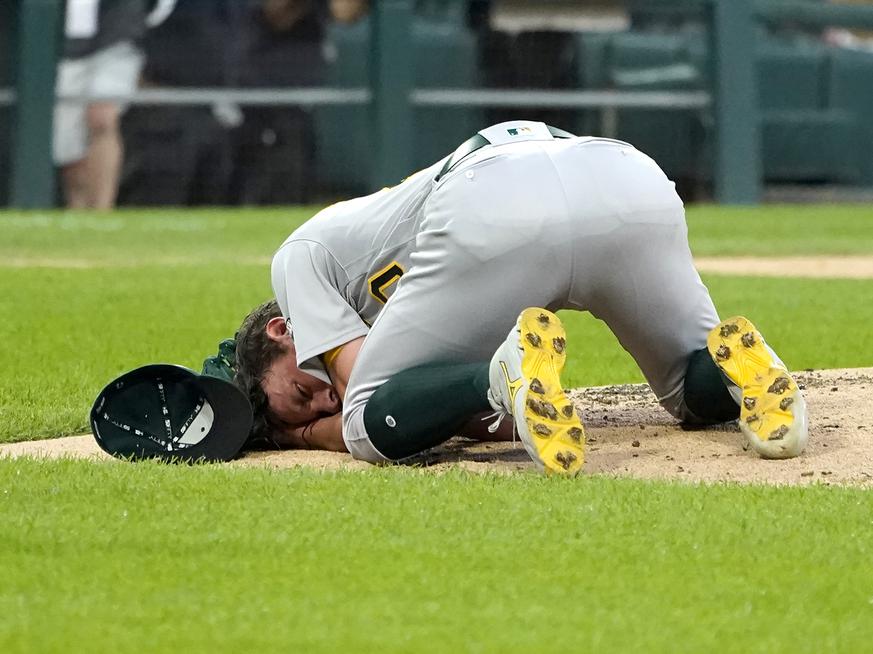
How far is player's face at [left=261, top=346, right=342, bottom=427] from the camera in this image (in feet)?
15.5

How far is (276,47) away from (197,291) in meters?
7.31

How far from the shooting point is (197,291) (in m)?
9.51

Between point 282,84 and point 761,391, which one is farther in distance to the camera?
point 282,84

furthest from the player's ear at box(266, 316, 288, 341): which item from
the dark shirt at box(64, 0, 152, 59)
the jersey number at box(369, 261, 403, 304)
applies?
the dark shirt at box(64, 0, 152, 59)

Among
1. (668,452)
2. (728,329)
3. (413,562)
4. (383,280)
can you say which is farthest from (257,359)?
(413,562)

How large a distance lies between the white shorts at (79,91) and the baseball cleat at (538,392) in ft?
40.1

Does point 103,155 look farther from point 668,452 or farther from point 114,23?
point 668,452

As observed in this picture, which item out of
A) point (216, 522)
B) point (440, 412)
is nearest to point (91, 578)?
point (216, 522)

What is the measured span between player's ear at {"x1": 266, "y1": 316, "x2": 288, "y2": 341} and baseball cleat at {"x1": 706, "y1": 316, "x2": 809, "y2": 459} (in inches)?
46.5

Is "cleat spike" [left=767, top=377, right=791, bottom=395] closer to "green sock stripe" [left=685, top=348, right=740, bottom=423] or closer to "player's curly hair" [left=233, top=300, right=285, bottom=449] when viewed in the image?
"green sock stripe" [left=685, top=348, right=740, bottom=423]

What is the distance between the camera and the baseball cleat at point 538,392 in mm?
4016

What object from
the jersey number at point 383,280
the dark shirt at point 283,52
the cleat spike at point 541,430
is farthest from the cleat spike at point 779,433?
the dark shirt at point 283,52

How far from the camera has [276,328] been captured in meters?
4.76

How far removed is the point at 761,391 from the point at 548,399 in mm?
688
